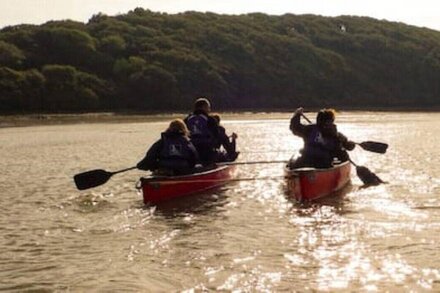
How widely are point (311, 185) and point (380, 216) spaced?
82.4 inches

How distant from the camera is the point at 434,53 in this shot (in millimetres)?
86562

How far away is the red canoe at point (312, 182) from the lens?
1339cm

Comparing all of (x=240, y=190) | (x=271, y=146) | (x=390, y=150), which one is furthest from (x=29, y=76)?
(x=240, y=190)

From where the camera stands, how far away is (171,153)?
1359 centimetres

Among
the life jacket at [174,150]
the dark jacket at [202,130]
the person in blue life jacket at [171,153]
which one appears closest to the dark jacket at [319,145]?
the dark jacket at [202,130]

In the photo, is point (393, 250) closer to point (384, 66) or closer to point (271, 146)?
point (271, 146)

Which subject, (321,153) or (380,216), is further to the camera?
(321,153)

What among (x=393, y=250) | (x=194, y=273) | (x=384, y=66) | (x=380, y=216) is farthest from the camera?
(x=384, y=66)

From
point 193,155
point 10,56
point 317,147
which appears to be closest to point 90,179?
point 193,155

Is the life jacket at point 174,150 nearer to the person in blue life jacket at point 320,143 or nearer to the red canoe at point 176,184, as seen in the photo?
the red canoe at point 176,184

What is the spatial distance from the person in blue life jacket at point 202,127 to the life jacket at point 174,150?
1.58 meters

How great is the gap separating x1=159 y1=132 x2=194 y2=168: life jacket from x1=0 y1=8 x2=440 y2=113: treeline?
40765 mm

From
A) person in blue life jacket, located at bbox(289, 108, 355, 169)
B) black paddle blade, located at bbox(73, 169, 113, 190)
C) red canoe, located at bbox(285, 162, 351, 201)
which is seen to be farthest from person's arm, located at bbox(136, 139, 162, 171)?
person in blue life jacket, located at bbox(289, 108, 355, 169)

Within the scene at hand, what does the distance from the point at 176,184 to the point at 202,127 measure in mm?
1902
